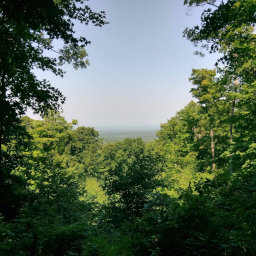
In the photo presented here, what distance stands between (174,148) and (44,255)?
24.8m

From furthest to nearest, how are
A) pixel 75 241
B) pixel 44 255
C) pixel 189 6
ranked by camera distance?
pixel 189 6, pixel 75 241, pixel 44 255

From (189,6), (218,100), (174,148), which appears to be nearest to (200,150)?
(174,148)

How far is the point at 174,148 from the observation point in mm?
27578

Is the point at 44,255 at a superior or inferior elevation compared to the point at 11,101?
inferior

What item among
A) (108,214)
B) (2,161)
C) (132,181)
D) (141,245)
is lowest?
(108,214)

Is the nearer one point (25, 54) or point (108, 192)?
point (25, 54)

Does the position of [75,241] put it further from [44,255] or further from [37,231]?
[37,231]

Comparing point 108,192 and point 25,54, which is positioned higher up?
point 25,54

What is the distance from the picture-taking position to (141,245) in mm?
4422

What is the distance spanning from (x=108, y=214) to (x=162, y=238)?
6115 mm

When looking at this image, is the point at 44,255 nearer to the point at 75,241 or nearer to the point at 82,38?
the point at 75,241

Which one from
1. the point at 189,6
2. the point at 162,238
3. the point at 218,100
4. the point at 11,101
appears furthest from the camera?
the point at 218,100

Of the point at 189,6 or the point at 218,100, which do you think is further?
the point at 218,100

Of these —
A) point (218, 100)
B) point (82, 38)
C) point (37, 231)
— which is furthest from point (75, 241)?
point (218, 100)
